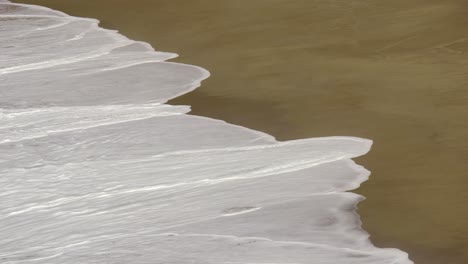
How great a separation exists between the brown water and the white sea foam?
0.25ft

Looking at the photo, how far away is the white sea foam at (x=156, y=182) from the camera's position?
2.19m

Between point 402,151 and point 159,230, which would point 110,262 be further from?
point 402,151

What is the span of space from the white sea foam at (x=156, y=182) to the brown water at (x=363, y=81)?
0.25 feet

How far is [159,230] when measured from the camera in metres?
2.29

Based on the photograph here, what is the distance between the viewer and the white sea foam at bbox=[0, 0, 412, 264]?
2.19m

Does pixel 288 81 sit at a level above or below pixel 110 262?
above

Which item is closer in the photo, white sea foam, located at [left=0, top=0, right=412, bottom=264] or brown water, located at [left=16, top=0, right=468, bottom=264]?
white sea foam, located at [left=0, top=0, right=412, bottom=264]

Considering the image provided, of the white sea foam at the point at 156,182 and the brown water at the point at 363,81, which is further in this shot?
the brown water at the point at 363,81

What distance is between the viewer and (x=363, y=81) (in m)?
3.31

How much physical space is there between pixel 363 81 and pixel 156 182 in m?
0.99

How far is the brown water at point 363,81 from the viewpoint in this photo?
2328 mm

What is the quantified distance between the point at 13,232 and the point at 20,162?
0.53 meters

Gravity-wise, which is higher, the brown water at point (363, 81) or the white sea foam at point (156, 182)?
the brown water at point (363, 81)

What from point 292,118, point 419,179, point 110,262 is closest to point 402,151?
point 419,179
